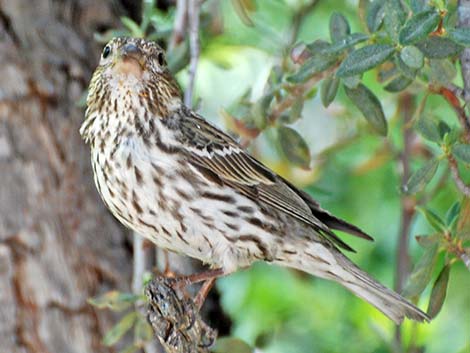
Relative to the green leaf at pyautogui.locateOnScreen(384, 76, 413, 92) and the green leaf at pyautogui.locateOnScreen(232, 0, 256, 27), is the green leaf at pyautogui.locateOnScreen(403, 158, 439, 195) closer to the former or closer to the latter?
the green leaf at pyautogui.locateOnScreen(384, 76, 413, 92)

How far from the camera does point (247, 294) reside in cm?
608

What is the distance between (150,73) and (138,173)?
474 mm

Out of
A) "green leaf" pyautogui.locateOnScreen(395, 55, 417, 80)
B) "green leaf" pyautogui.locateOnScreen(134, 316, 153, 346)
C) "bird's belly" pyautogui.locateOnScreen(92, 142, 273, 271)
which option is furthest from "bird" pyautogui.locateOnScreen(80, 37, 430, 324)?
"green leaf" pyautogui.locateOnScreen(395, 55, 417, 80)

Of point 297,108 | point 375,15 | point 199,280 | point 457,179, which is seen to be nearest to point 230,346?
point 199,280

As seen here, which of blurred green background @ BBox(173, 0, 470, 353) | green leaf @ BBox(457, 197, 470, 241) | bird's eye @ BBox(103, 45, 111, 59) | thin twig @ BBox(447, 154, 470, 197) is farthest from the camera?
blurred green background @ BBox(173, 0, 470, 353)

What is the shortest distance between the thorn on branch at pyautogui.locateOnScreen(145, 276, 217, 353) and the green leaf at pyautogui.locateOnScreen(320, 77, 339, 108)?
88cm

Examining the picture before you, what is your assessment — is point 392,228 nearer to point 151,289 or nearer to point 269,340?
point 269,340

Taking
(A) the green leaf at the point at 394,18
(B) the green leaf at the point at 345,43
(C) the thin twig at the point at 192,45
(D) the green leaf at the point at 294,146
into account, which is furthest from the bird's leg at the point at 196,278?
(A) the green leaf at the point at 394,18

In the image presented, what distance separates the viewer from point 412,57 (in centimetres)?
363

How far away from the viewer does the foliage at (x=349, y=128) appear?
3.81 metres

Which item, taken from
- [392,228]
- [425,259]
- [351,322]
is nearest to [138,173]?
[425,259]

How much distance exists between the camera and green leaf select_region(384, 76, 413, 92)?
13.6 feet

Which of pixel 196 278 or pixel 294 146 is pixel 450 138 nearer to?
pixel 294 146

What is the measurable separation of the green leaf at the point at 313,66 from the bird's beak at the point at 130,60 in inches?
23.8
